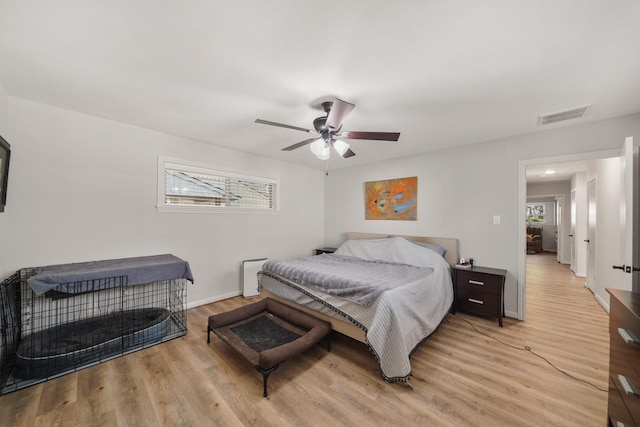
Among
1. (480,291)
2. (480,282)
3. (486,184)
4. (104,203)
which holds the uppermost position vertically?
(486,184)

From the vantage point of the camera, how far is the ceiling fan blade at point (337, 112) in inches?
72.7

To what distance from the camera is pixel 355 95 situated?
2164 millimetres

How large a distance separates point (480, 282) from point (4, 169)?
507 centimetres

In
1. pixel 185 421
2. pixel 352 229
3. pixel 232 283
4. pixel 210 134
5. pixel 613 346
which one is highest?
pixel 210 134

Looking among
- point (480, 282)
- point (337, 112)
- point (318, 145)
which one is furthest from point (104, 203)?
point (480, 282)

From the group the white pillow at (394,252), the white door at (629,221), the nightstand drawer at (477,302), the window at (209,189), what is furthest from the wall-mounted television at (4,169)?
the white door at (629,221)

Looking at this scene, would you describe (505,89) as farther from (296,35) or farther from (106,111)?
(106,111)

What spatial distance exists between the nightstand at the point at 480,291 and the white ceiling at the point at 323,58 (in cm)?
186

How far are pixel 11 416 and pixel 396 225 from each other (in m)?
4.52

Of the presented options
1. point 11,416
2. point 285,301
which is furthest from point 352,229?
point 11,416

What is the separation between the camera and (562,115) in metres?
2.53

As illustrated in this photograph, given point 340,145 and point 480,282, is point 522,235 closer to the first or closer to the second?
point 480,282

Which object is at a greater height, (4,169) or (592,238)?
(4,169)

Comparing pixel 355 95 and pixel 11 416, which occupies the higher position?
pixel 355 95
